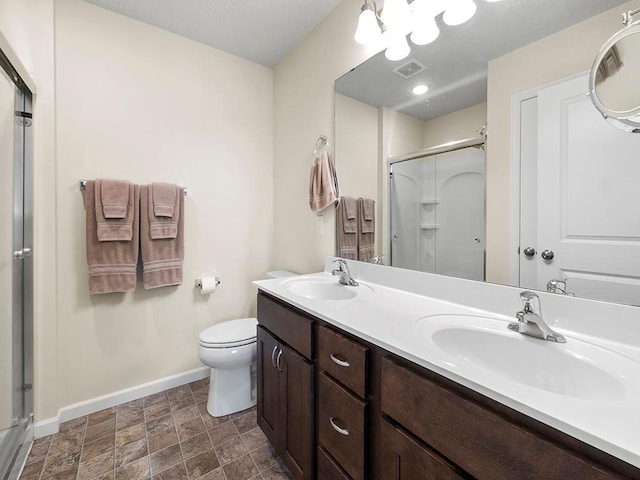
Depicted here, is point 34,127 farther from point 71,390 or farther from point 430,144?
point 430,144

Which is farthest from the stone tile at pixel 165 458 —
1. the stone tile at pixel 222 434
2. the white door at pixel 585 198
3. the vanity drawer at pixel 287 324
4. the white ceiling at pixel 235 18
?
the white ceiling at pixel 235 18

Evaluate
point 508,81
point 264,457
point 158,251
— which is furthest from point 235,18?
point 264,457

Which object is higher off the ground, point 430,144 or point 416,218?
point 430,144

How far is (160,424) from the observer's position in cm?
165

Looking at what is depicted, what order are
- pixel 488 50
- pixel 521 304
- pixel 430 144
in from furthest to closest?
pixel 430 144
pixel 488 50
pixel 521 304

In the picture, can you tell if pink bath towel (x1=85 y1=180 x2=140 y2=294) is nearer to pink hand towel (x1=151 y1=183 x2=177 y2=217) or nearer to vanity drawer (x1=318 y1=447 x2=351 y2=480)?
pink hand towel (x1=151 y1=183 x2=177 y2=217)

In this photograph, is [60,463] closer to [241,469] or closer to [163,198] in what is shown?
[241,469]

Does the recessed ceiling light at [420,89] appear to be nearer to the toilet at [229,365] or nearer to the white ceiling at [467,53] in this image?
the white ceiling at [467,53]

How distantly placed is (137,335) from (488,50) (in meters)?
2.45

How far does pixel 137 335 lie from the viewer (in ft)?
6.27

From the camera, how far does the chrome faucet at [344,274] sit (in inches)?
60.1

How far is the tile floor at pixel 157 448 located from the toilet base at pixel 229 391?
0.05 metres

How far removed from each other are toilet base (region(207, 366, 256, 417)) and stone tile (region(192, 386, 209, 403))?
127 millimetres

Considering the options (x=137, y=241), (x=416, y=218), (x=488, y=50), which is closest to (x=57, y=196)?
(x=137, y=241)
